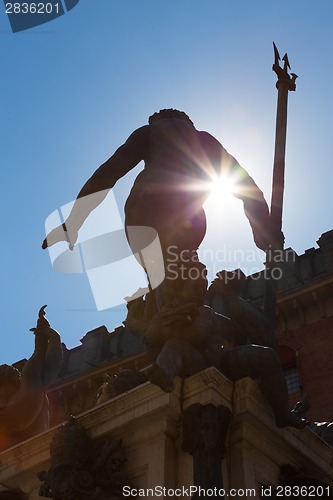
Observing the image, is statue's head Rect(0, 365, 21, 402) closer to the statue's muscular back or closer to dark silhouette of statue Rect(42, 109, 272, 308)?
dark silhouette of statue Rect(42, 109, 272, 308)

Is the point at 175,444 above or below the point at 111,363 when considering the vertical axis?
below

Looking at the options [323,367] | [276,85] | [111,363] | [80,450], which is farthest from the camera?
[111,363]

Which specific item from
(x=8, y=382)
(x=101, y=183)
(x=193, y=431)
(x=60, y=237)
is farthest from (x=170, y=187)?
(x=8, y=382)

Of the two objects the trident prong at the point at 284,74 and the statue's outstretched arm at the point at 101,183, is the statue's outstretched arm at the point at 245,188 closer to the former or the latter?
the statue's outstretched arm at the point at 101,183

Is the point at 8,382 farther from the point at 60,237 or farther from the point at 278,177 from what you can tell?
the point at 278,177

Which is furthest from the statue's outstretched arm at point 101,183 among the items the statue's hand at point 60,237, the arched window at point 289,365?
the arched window at point 289,365

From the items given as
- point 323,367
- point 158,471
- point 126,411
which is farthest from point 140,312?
point 323,367

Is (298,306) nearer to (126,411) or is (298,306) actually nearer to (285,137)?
(285,137)

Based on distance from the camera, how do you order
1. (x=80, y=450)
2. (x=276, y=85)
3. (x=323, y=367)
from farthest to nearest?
(x=323, y=367) < (x=276, y=85) < (x=80, y=450)

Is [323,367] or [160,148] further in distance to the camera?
[323,367]

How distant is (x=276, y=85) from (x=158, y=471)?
4.65 m

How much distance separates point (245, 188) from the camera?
554 centimetres

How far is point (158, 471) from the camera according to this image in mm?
3689

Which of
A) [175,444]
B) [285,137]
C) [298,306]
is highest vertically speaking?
[298,306]
